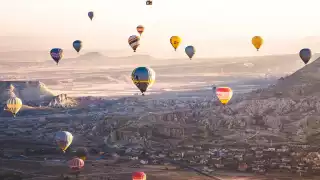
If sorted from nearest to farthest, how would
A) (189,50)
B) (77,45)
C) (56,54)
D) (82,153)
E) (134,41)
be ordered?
(134,41) < (82,153) < (189,50) < (56,54) < (77,45)

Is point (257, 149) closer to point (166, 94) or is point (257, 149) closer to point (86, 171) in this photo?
point (86, 171)

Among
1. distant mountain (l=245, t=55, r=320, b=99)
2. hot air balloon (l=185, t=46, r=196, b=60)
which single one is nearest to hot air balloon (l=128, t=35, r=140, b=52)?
hot air balloon (l=185, t=46, r=196, b=60)

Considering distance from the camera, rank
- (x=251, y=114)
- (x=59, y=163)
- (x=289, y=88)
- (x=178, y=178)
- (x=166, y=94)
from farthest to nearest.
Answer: (x=166, y=94)
(x=289, y=88)
(x=251, y=114)
(x=59, y=163)
(x=178, y=178)

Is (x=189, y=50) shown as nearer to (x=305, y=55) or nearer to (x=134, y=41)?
(x=134, y=41)

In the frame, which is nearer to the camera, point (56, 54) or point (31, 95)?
point (56, 54)

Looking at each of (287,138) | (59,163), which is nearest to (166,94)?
(287,138)

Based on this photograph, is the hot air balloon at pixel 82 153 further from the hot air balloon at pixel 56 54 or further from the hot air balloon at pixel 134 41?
the hot air balloon at pixel 134 41

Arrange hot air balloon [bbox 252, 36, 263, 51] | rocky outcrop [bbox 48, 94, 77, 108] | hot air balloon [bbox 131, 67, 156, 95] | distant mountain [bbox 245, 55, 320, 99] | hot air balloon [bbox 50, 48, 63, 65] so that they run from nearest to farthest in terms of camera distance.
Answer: hot air balloon [bbox 131, 67, 156, 95], hot air balloon [bbox 252, 36, 263, 51], hot air balloon [bbox 50, 48, 63, 65], distant mountain [bbox 245, 55, 320, 99], rocky outcrop [bbox 48, 94, 77, 108]

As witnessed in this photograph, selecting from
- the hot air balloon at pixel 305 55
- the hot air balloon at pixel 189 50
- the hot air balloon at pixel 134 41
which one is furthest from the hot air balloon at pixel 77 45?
the hot air balloon at pixel 305 55

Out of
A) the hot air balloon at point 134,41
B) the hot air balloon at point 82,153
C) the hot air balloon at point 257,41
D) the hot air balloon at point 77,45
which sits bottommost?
the hot air balloon at point 82,153

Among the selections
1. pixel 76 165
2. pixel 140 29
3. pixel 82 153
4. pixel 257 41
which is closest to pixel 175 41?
pixel 140 29

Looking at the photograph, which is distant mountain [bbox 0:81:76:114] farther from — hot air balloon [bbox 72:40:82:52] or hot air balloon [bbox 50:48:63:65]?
hot air balloon [bbox 50:48:63:65]
